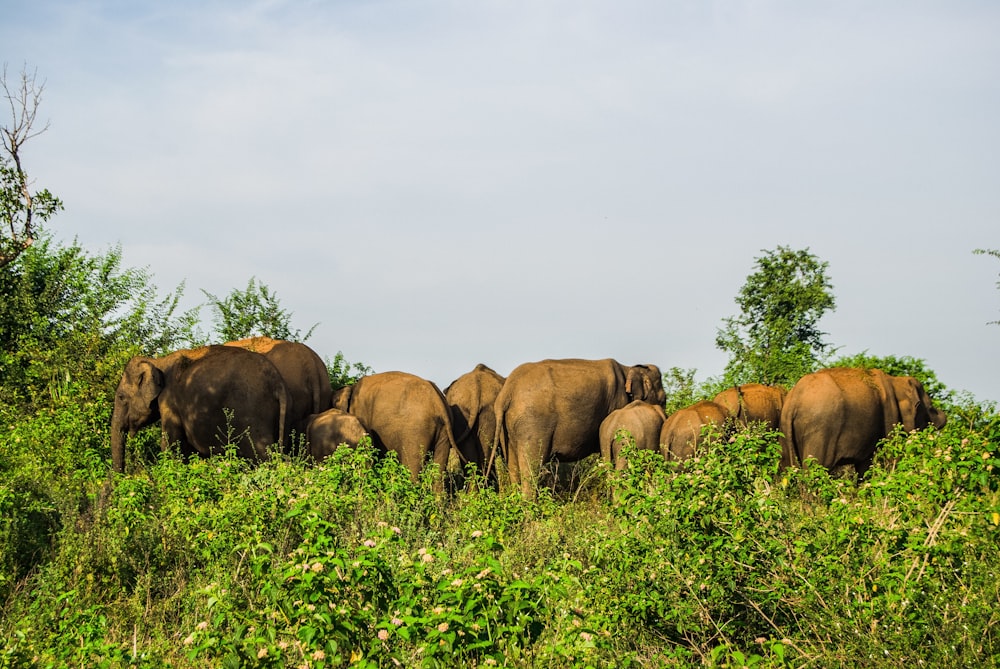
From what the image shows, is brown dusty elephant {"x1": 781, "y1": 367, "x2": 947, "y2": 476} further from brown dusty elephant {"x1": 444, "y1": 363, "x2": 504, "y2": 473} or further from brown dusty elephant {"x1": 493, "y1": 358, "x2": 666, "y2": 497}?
brown dusty elephant {"x1": 444, "y1": 363, "x2": 504, "y2": 473}

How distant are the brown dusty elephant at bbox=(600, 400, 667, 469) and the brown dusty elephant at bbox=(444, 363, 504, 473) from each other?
2.11 metres

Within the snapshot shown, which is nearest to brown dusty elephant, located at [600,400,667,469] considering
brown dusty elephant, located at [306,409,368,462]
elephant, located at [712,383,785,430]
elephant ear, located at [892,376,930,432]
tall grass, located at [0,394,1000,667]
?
elephant, located at [712,383,785,430]

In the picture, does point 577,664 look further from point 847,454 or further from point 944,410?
point 944,410

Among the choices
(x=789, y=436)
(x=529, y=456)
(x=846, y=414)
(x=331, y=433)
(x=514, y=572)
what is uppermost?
(x=846, y=414)

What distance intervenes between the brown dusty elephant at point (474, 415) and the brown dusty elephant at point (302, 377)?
1956 mm

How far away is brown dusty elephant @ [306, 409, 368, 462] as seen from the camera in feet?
46.8

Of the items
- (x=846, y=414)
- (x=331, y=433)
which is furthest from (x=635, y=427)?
(x=331, y=433)

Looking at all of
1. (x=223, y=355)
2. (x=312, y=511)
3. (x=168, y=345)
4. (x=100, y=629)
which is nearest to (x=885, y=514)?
(x=312, y=511)

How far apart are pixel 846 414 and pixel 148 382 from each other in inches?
402

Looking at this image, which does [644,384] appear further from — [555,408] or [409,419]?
[409,419]

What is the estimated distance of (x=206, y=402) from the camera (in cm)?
1462

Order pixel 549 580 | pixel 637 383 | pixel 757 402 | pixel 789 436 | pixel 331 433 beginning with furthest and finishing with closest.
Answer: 1. pixel 637 383
2. pixel 757 402
3. pixel 789 436
4. pixel 331 433
5. pixel 549 580

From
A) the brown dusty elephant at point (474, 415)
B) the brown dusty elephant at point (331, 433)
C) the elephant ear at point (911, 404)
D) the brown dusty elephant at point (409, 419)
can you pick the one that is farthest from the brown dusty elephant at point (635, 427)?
the elephant ear at point (911, 404)

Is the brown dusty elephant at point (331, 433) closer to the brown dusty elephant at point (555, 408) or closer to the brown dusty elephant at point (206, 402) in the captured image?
the brown dusty elephant at point (206, 402)
